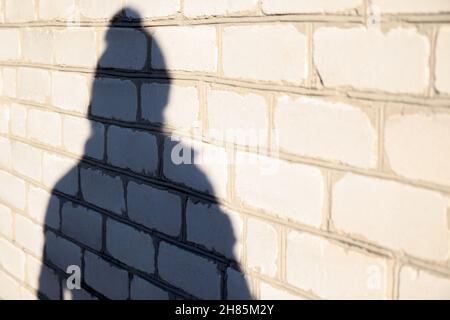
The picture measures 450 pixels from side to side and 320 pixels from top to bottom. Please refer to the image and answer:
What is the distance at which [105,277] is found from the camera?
1.97 metres

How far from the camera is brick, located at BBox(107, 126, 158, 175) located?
67.0 inches

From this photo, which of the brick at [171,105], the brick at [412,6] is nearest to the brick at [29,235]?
the brick at [171,105]

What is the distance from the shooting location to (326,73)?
1.20m

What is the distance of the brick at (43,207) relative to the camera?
7.35ft

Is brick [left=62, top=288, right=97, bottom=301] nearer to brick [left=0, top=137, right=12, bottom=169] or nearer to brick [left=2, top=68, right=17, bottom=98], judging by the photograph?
brick [left=0, top=137, right=12, bottom=169]

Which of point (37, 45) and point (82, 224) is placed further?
point (37, 45)

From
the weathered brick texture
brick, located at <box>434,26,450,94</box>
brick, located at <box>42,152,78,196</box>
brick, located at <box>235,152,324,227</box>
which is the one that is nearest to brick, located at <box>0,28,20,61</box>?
the weathered brick texture

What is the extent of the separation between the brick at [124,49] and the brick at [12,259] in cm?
118

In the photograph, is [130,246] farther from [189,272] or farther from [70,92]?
[70,92]

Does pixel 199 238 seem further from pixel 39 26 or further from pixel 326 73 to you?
pixel 39 26

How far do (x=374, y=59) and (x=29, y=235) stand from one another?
1910mm

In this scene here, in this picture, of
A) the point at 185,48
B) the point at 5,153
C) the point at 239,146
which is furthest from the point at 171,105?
the point at 5,153
